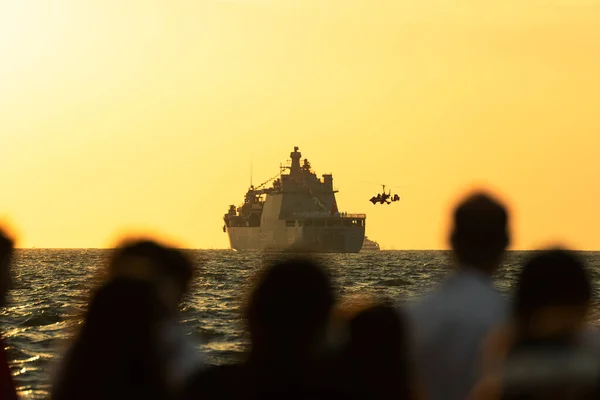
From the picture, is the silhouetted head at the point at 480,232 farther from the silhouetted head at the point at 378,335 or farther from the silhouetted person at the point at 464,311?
the silhouetted head at the point at 378,335

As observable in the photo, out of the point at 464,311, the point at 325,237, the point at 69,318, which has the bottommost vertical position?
the point at 69,318

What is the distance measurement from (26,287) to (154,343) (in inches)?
1529

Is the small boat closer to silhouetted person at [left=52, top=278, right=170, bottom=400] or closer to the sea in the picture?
the sea

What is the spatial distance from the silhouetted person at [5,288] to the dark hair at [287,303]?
148 centimetres

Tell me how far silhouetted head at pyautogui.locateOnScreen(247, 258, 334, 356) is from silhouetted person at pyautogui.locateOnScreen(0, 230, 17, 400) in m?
1.48

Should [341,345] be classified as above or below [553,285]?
below

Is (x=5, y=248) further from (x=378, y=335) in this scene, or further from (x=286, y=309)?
(x=286, y=309)

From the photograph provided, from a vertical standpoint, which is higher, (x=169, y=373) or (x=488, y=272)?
(x=488, y=272)

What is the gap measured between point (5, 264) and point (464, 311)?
5.95ft

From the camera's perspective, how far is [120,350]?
372 cm

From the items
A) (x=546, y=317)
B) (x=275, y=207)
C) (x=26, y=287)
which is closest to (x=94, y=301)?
(x=546, y=317)

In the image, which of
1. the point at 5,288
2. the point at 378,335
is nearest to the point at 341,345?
the point at 378,335

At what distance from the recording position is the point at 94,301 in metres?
3.77

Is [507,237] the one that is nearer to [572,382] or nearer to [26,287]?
[572,382]
